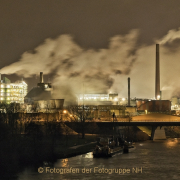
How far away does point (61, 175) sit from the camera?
2573 centimetres

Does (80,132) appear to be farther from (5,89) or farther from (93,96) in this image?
(93,96)

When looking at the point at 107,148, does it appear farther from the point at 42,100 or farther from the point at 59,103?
the point at 42,100

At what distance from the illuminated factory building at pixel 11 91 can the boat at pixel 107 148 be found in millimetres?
44370

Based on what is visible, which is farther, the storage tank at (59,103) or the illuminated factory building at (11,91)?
the illuminated factory building at (11,91)

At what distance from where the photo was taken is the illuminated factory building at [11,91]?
8194 cm

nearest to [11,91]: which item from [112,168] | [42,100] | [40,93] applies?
[40,93]

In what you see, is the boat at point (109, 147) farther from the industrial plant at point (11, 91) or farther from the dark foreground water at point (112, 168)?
the industrial plant at point (11, 91)

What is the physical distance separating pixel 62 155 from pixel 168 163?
8.41 metres

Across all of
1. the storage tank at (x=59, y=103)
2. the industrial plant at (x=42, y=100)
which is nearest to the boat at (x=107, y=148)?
the industrial plant at (x=42, y=100)

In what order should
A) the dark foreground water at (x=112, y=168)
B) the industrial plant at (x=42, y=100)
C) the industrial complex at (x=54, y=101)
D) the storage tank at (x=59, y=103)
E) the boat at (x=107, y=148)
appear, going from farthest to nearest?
the storage tank at (x=59, y=103), the industrial complex at (x=54, y=101), the industrial plant at (x=42, y=100), the boat at (x=107, y=148), the dark foreground water at (x=112, y=168)

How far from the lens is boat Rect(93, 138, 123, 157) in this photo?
34938mm

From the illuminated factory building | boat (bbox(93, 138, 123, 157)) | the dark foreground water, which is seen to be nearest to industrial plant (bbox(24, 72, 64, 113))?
the illuminated factory building

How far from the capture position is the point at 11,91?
83125 millimetres

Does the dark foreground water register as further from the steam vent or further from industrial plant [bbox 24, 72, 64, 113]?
the steam vent
